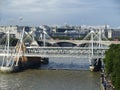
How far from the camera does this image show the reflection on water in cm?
2186

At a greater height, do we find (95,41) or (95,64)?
(95,41)

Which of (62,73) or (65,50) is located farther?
(65,50)

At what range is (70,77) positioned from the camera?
25844 millimetres

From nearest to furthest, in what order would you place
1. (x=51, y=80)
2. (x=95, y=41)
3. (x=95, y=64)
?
(x=51, y=80)
(x=95, y=64)
(x=95, y=41)

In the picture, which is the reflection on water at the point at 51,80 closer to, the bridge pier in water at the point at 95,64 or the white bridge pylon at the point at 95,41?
the bridge pier in water at the point at 95,64

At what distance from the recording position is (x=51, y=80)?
24.7 m

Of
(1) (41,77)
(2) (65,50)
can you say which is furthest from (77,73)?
(2) (65,50)

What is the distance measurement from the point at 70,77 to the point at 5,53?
29.6 feet

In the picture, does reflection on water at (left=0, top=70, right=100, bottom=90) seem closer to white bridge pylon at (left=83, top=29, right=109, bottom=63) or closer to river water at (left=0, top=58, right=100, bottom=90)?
river water at (left=0, top=58, right=100, bottom=90)

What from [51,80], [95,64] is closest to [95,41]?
[95,64]

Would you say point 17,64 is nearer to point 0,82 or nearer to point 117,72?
point 0,82

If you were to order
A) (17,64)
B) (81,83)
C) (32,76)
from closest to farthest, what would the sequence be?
(81,83) < (32,76) < (17,64)

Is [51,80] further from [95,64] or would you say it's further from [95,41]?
[95,41]

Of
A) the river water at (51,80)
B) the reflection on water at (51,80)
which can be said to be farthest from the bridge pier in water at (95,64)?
the reflection on water at (51,80)
